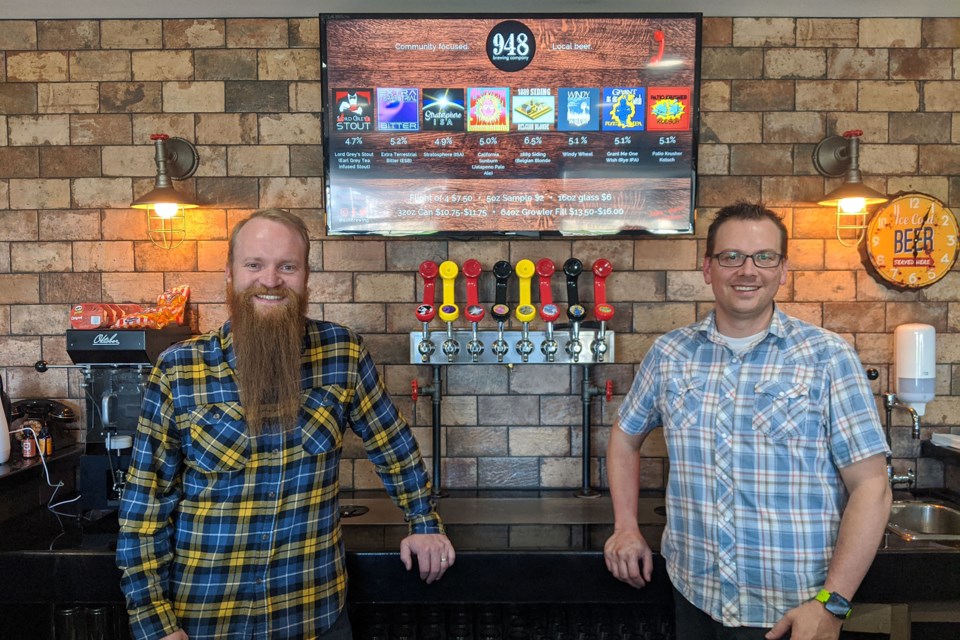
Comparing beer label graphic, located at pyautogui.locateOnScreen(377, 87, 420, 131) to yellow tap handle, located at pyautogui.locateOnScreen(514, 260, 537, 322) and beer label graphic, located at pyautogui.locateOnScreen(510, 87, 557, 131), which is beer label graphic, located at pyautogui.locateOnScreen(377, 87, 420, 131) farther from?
yellow tap handle, located at pyautogui.locateOnScreen(514, 260, 537, 322)

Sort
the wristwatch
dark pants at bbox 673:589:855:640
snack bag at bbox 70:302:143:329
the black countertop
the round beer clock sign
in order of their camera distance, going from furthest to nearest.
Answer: the round beer clock sign → snack bag at bbox 70:302:143:329 → the black countertop → dark pants at bbox 673:589:855:640 → the wristwatch

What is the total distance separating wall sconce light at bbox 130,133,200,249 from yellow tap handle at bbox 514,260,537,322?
Answer: 1.38m

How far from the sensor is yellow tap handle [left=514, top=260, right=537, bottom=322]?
8.32ft

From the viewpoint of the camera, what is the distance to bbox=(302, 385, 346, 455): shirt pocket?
166cm

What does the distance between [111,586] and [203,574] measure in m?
0.63

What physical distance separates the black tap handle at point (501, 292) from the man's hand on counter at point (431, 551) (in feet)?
3.13

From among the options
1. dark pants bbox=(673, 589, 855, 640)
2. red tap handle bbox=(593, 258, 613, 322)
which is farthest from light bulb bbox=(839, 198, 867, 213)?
dark pants bbox=(673, 589, 855, 640)

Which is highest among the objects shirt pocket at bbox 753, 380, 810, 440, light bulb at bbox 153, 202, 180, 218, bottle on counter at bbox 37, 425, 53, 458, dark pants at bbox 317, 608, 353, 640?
light bulb at bbox 153, 202, 180, 218

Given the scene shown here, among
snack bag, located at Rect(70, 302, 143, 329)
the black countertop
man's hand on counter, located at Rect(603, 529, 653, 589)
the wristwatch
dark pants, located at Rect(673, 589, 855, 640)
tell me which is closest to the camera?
the wristwatch

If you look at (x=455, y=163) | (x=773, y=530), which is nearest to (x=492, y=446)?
(x=455, y=163)

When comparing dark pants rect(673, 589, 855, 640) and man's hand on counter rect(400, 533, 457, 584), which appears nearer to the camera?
dark pants rect(673, 589, 855, 640)

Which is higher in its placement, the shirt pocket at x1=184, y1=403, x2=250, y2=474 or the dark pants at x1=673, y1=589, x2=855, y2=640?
the shirt pocket at x1=184, y1=403, x2=250, y2=474

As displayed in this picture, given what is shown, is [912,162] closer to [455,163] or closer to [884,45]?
→ [884,45]

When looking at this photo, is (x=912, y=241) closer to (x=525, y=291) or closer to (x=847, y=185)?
(x=847, y=185)
